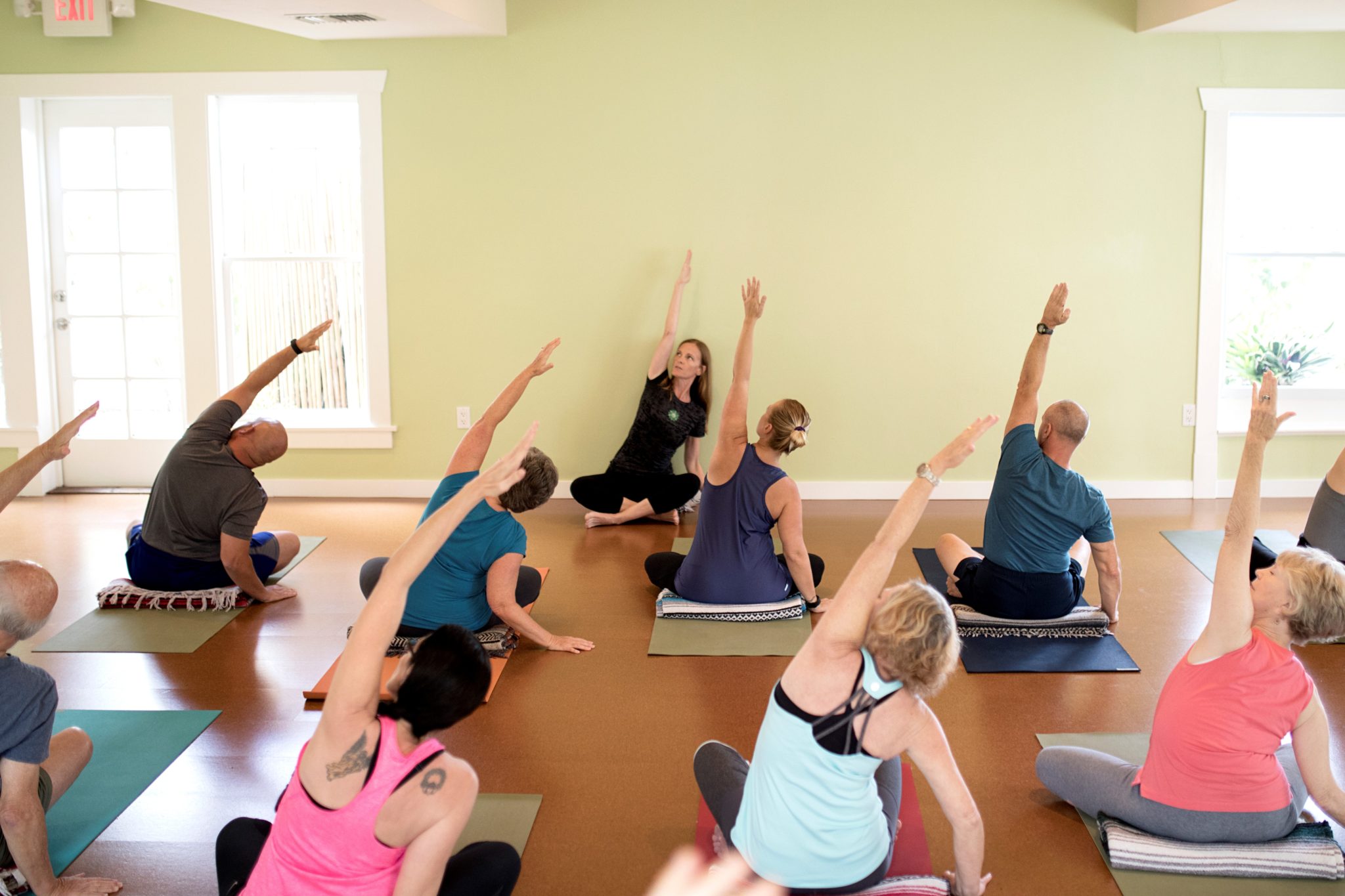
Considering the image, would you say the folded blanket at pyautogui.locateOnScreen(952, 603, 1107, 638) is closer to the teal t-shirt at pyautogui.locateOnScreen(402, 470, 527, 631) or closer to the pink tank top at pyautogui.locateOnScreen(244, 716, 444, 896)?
the teal t-shirt at pyautogui.locateOnScreen(402, 470, 527, 631)

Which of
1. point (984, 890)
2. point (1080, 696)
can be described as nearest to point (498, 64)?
point (1080, 696)

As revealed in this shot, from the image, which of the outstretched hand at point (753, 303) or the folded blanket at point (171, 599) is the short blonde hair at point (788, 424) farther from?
the folded blanket at point (171, 599)

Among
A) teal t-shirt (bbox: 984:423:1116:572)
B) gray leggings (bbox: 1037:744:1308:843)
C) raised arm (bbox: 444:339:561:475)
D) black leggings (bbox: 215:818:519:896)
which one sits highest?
raised arm (bbox: 444:339:561:475)

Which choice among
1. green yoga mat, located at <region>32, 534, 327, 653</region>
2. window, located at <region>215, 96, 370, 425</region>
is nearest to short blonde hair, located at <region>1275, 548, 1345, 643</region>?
green yoga mat, located at <region>32, 534, 327, 653</region>

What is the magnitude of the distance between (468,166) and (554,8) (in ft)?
3.27

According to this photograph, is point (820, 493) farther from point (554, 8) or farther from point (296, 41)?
point (296, 41)

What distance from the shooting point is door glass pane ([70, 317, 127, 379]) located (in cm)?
646

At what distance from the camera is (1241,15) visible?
5.41 meters

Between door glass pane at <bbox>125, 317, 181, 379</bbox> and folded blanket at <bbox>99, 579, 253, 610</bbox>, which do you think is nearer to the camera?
folded blanket at <bbox>99, 579, 253, 610</bbox>

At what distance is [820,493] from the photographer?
6305 millimetres

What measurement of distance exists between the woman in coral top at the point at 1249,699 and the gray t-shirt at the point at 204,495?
338cm

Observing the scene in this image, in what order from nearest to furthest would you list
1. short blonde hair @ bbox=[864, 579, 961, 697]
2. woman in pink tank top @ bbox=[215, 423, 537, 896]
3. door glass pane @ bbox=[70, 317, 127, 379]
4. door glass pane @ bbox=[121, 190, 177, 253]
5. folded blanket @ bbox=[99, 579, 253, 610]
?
woman in pink tank top @ bbox=[215, 423, 537, 896] → short blonde hair @ bbox=[864, 579, 961, 697] → folded blanket @ bbox=[99, 579, 253, 610] → door glass pane @ bbox=[121, 190, 177, 253] → door glass pane @ bbox=[70, 317, 127, 379]

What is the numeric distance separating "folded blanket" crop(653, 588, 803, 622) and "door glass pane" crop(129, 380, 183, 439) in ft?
12.5

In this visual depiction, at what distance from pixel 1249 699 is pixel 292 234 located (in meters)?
5.60
